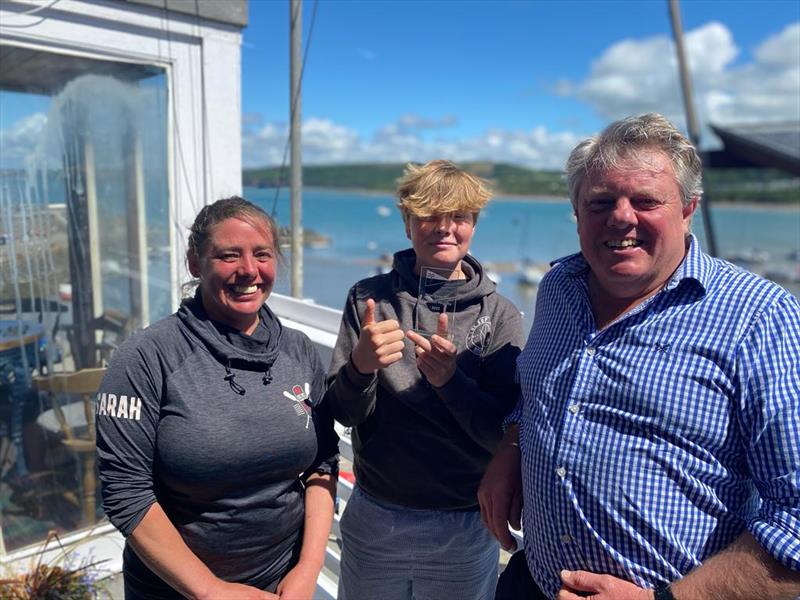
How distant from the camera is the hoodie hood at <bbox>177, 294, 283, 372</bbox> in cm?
162

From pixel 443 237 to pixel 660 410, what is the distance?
75 cm

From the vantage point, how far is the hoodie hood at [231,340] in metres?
1.62

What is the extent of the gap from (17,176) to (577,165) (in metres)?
2.65

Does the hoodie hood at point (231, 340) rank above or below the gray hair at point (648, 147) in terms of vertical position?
below

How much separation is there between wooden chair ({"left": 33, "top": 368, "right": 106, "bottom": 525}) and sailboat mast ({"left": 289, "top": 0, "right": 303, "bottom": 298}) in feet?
6.19

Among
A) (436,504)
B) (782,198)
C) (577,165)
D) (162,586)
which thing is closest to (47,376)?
(162,586)

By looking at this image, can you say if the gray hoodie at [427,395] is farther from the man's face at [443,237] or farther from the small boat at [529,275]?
the small boat at [529,275]

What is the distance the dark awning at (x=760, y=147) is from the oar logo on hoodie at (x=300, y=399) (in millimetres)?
4080

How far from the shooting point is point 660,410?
1.29 meters

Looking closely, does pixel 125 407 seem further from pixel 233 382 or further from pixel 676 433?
pixel 676 433

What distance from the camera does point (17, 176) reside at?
9.67 ft

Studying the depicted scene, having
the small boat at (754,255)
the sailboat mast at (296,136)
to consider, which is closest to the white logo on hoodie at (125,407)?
the sailboat mast at (296,136)

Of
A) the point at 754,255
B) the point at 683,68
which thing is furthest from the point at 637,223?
the point at 754,255

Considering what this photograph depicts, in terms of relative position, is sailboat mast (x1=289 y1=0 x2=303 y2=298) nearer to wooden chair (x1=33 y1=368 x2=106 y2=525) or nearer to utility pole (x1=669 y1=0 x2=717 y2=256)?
wooden chair (x1=33 y1=368 x2=106 y2=525)
